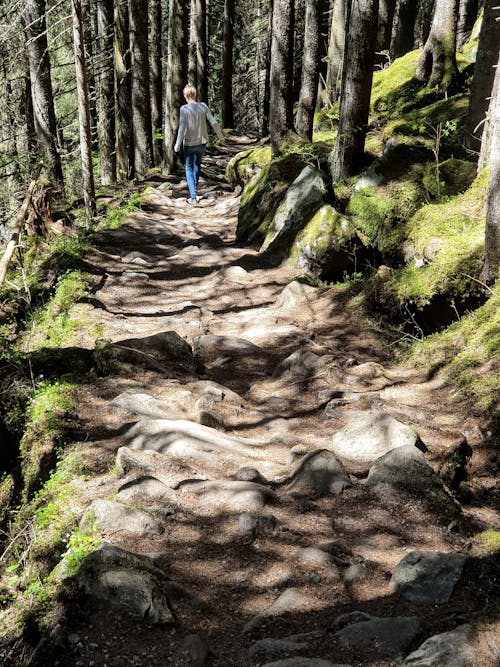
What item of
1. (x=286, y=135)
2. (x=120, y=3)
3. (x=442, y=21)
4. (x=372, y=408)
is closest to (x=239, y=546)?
(x=372, y=408)

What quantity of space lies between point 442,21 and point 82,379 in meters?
9.93

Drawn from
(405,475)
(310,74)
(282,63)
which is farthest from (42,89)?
(405,475)

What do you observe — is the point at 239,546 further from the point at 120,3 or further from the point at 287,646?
the point at 120,3

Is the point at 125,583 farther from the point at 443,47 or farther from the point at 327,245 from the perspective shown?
the point at 443,47

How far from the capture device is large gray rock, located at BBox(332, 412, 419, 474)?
454 cm

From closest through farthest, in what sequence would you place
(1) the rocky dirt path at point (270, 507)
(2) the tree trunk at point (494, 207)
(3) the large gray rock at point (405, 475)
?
(1) the rocky dirt path at point (270, 507), (3) the large gray rock at point (405, 475), (2) the tree trunk at point (494, 207)

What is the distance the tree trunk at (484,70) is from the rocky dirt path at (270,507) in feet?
10.1

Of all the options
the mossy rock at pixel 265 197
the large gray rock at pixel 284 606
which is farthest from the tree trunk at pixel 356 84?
the large gray rock at pixel 284 606

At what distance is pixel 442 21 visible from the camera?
36.8ft

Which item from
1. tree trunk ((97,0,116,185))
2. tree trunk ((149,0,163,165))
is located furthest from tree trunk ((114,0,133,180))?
Answer: tree trunk ((149,0,163,165))

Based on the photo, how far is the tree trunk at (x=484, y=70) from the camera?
7066 mm

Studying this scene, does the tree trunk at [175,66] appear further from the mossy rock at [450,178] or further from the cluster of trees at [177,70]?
the mossy rock at [450,178]

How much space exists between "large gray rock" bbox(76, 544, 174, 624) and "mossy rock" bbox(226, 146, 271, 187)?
1149 cm

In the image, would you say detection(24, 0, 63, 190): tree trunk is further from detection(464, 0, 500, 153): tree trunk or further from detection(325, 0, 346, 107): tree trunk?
detection(464, 0, 500, 153): tree trunk
